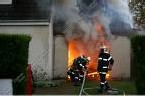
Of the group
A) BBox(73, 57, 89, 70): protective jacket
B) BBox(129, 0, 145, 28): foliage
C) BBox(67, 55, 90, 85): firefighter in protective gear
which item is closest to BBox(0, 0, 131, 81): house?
BBox(67, 55, 90, 85): firefighter in protective gear

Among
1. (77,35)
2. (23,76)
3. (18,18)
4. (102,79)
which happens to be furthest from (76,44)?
(23,76)

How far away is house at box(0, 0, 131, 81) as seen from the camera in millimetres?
21641

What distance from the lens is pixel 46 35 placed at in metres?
21.9

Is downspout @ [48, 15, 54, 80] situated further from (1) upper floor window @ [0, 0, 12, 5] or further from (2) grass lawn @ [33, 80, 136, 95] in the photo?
(1) upper floor window @ [0, 0, 12, 5]

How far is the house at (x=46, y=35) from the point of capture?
21.6 m

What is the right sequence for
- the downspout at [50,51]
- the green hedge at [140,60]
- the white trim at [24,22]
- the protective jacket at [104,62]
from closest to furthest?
the green hedge at [140,60] < the protective jacket at [104,62] < the white trim at [24,22] < the downspout at [50,51]

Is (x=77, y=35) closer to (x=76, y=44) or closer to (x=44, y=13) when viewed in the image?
(x=76, y=44)

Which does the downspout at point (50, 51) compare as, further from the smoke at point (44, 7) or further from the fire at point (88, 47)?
the fire at point (88, 47)

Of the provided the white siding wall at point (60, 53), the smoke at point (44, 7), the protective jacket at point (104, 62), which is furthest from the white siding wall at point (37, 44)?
the protective jacket at point (104, 62)

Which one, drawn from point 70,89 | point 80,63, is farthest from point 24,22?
point 70,89

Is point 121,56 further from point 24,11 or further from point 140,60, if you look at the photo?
point 140,60

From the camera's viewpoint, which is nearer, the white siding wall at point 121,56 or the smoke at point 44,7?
the smoke at point 44,7

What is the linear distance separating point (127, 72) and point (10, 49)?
11.5 metres

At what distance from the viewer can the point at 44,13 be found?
22.1 meters
